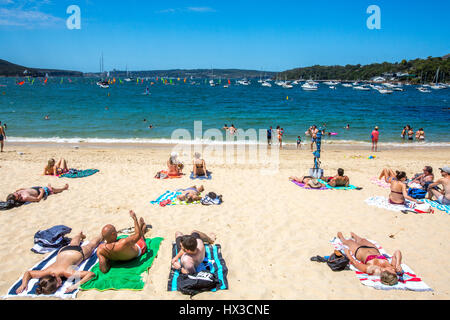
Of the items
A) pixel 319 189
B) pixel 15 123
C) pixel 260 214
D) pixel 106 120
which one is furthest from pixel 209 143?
pixel 15 123

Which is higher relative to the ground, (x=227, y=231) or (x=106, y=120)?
(x=106, y=120)

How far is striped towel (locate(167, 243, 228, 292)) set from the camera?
4.38m

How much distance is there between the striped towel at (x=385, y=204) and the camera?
7.18 m

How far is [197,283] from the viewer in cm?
422

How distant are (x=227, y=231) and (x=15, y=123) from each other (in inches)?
1056

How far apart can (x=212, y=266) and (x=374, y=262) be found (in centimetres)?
258

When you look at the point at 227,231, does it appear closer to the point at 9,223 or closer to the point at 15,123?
the point at 9,223

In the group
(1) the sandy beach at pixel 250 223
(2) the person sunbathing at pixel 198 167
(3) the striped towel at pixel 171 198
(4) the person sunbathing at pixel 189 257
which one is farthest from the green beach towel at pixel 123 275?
(2) the person sunbathing at pixel 198 167

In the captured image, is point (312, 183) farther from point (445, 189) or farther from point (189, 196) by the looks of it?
point (189, 196)

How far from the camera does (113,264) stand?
4816 mm

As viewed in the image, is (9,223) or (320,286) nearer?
(320,286)

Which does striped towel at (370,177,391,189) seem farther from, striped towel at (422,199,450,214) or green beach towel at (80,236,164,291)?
green beach towel at (80,236,164,291)
